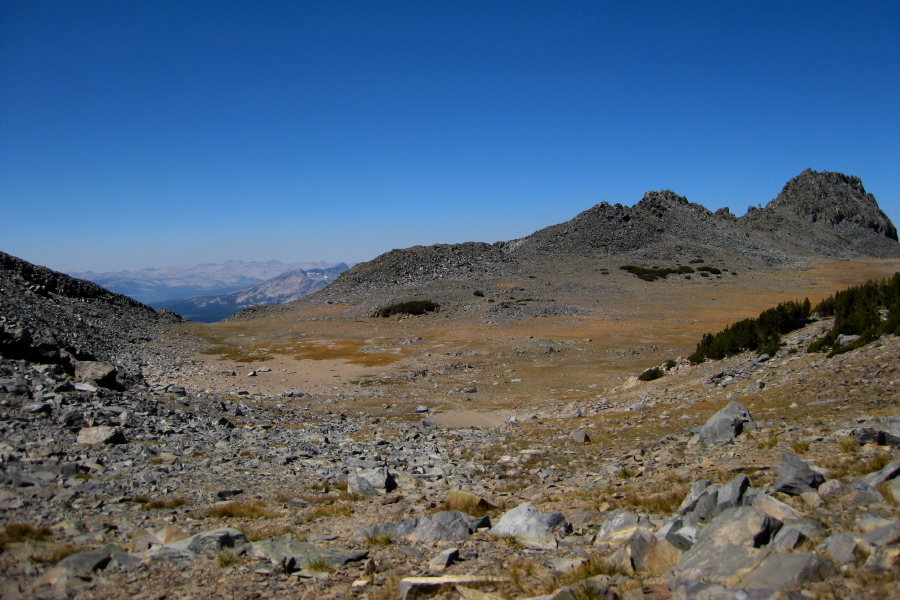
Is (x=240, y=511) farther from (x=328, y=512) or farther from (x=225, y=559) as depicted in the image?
(x=225, y=559)

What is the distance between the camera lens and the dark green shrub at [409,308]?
51406 mm

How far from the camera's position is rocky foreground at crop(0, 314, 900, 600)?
18.2 feet

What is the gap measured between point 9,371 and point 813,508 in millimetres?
17639

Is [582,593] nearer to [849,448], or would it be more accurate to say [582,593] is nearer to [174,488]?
[849,448]

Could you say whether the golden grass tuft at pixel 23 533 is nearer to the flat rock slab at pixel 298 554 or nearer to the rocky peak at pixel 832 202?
the flat rock slab at pixel 298 554

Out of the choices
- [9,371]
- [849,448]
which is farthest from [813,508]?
[9,371]

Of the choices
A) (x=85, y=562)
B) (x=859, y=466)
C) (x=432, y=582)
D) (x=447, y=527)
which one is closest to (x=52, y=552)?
(x=85, y=562)

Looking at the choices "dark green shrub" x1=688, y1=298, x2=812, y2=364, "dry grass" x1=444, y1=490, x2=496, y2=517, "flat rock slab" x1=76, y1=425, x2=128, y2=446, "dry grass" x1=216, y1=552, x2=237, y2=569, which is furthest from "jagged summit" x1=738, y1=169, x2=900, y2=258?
"dry grass" x1=216, y1=552, x2=237, y2=569

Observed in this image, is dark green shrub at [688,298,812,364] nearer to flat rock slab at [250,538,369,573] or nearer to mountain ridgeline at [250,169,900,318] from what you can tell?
flat rock slab at [250,538,369,573]

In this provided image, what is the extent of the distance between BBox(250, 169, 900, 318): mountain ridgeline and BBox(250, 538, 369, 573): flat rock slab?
48402 mm

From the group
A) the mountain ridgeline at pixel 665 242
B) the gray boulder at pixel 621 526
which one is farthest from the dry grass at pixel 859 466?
the mountain ridgeline at pixel 665 242

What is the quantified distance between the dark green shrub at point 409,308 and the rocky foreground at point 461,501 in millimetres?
35262

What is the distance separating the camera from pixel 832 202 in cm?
13525

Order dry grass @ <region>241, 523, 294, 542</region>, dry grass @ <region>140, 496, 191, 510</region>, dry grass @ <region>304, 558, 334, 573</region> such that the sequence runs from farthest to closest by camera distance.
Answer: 1. dry grass @ <region>140, 496, 191, 510</region>
2. dry grass @ <region>241, 523, 294, 542</region>
3. dry grass @ <region>304, 558, 334, 573</region>
